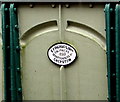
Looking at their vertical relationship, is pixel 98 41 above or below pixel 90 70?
above

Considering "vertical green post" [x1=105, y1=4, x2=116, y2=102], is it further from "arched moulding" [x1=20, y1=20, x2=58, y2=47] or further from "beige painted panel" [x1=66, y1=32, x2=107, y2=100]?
"arched moulding" [x1=20, y1=20, x2=58, y2=47]

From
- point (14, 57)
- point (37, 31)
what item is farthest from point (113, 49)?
point (14, 57)

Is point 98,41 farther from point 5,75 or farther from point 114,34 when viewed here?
point 5,75

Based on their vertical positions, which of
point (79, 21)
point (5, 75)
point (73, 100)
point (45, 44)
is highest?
point (79, 21)

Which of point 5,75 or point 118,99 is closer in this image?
point 118,99

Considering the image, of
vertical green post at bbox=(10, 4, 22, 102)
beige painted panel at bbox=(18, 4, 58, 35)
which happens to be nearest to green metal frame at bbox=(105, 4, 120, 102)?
beige painted panel at bbox=(18, 4, 58, 35)

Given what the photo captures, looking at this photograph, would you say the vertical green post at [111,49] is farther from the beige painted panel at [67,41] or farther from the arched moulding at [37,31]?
the arched moulding at [37,31]

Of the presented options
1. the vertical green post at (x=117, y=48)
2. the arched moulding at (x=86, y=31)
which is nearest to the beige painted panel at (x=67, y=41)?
the arched moulding at (x=86, y=31)

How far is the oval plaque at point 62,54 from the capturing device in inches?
124

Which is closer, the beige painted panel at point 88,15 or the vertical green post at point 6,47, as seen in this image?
the beige painted panel at point 88,15

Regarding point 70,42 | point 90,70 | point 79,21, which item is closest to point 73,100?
point 90,70

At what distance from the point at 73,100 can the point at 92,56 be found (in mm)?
474

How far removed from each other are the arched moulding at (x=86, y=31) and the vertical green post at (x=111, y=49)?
9 cm

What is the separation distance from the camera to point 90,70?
3.14 meters
